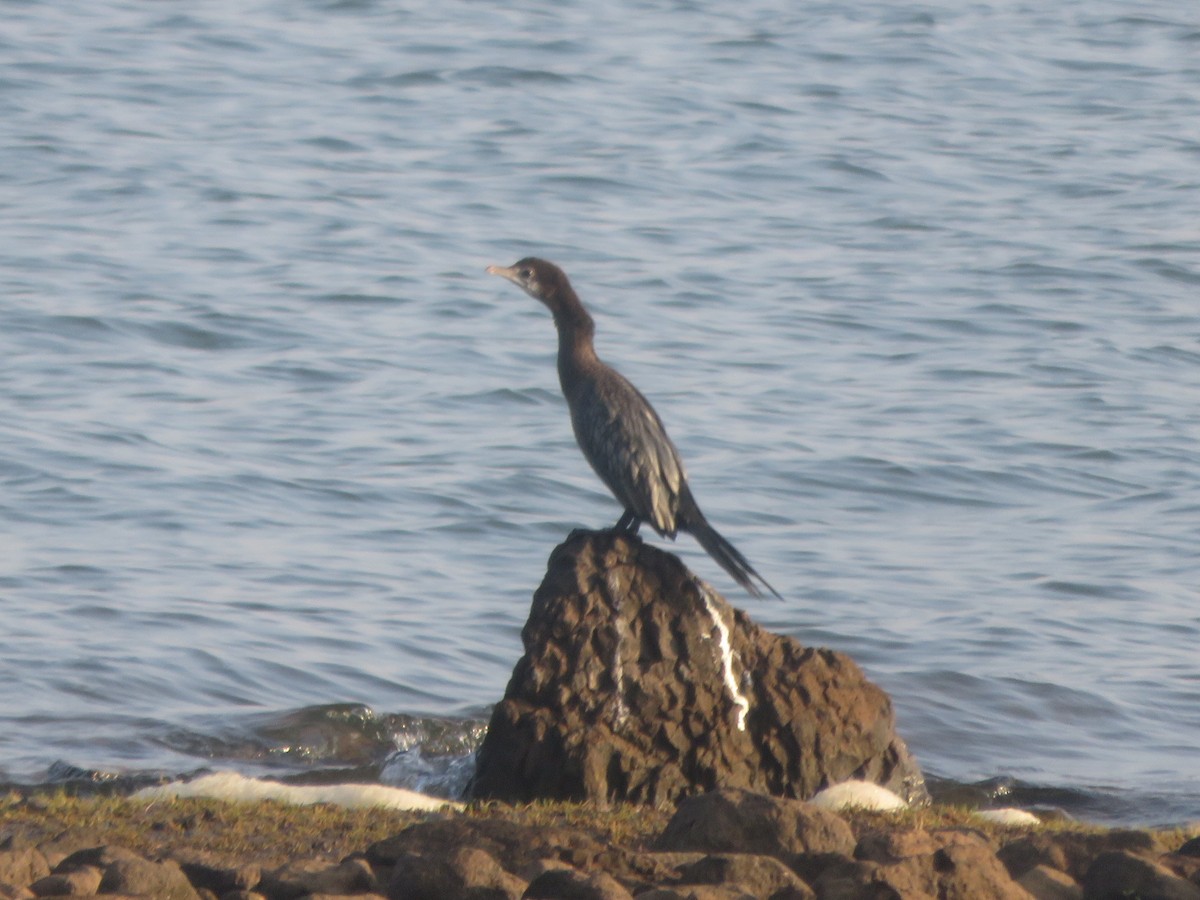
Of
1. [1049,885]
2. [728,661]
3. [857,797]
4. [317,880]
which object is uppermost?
[317,880]

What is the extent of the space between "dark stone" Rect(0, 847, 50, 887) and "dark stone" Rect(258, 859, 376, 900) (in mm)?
521

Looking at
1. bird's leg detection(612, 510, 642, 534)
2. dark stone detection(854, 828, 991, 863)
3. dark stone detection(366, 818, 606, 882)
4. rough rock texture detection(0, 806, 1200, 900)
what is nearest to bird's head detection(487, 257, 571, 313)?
bird's leg detection(612, 510, 642, 534)

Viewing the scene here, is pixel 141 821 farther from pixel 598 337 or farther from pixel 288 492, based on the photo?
pixel 598 337

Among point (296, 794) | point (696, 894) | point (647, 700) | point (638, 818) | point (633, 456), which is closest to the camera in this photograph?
point (696, 894)

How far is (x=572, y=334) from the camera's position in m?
7.84

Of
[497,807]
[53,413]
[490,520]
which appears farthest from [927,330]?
[497,807]

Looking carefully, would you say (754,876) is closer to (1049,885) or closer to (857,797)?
(1049,885)


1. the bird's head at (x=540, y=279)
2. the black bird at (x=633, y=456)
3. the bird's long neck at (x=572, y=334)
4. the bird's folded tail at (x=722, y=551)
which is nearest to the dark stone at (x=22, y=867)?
the black bird at (x=633, y=456)

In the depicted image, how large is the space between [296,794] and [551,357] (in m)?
9.55

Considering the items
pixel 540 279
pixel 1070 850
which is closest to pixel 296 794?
pixel 540 279

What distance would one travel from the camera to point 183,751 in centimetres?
864

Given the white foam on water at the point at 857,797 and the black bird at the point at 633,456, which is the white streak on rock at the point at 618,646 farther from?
the white foam on water at the point at 857,797

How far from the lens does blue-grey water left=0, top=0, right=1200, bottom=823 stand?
9836 mm

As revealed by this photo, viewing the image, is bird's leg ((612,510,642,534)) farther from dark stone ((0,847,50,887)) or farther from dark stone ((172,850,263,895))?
dark stone ((0,847,50,887))
